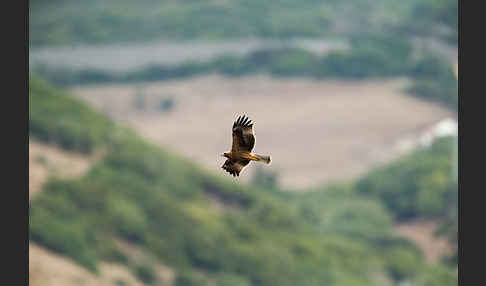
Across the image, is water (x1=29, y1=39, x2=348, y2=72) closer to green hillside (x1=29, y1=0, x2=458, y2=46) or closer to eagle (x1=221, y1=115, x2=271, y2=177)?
green hillside (x1=29, y1=0, x2=458, y2=46)

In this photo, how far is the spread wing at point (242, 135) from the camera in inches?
962

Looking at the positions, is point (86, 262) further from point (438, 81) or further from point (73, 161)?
point (438, 81)

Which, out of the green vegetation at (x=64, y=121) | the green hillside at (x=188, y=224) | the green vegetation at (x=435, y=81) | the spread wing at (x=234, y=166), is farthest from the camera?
the green vegetation at (x=435, y=81)

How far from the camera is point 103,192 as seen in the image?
7212 cm

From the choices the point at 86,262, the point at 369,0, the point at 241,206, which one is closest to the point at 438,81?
the point at 369,0

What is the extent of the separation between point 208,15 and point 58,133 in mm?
44712

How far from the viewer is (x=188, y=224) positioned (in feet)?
234

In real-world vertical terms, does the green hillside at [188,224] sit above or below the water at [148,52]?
below

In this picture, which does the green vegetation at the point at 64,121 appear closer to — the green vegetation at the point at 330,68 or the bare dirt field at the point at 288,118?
the bare dirt field at the point at 288,118

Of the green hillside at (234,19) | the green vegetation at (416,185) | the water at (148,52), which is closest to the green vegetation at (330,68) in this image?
the water at (148,52)

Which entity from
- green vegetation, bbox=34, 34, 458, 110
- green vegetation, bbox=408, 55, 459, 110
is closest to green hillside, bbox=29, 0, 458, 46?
green vegetation, bbox=408, 55, 459, 110

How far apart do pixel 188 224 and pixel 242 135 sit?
47231 mm

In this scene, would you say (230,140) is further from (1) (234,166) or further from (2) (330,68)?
(1) (234,166)

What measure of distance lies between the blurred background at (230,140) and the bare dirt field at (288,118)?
162mm
